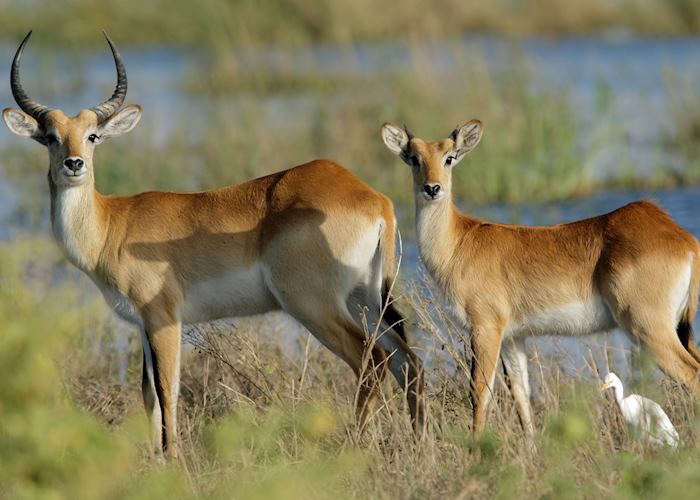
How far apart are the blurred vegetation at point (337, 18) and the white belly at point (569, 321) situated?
16.0 meters

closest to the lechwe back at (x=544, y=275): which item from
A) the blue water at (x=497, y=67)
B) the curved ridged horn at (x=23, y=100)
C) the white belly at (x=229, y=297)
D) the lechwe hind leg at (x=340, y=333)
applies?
the lechwe hind leg at (x=340, y=333)

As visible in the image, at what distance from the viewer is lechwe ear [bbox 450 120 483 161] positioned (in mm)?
7027

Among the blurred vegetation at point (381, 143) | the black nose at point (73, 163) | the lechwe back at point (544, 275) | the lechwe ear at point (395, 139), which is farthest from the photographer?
the blurred vegetation at point (381, 143)

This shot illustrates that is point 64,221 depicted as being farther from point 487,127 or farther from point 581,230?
point 487,127

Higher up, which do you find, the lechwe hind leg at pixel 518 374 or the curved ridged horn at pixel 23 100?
the curved ridged horn at pixel 23 100

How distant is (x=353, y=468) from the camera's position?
17.3 ft

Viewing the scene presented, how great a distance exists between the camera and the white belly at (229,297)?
6.99 meters

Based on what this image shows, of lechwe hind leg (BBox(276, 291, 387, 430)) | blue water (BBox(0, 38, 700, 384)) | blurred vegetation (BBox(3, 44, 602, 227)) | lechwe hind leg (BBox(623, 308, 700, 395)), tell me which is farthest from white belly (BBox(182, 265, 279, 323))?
blurred vegetation (BBox(3, 44, 602, 227))

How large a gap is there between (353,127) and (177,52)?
9.85 m

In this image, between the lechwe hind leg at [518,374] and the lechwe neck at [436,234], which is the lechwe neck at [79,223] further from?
the lechwe hind leg at [518,374]

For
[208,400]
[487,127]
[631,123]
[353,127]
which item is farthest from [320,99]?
[208,400]

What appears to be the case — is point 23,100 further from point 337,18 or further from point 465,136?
point 337,18

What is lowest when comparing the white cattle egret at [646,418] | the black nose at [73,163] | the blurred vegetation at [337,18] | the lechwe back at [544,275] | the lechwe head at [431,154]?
the white cattle egret at [646,418]

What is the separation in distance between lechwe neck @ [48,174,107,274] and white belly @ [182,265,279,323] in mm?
593
